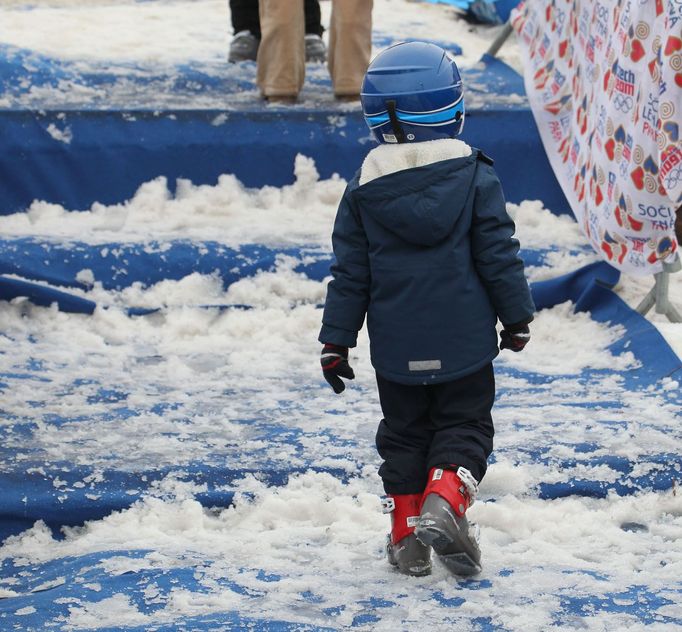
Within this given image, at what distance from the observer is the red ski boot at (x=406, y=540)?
104 inches

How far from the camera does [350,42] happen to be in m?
5.39

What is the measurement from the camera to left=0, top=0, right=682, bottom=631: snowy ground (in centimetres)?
247

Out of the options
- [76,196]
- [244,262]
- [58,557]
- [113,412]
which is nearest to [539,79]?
[244,262]

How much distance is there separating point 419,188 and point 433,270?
6.9 inches

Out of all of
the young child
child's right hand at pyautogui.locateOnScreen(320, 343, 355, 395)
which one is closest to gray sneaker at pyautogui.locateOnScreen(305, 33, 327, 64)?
the young child

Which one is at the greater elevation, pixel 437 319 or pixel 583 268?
pixel 437 319

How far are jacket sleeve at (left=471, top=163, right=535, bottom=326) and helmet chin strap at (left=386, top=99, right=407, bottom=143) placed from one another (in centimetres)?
18

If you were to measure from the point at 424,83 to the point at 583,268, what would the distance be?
6.91 ft

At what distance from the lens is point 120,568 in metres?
2.62

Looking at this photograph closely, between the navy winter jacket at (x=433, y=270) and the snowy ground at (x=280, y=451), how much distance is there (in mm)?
493

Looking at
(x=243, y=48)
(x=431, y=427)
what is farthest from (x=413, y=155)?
(x=243, y=48)

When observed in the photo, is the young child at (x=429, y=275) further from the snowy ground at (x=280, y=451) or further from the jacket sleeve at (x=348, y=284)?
the snowy ground at (x=280, y=451)

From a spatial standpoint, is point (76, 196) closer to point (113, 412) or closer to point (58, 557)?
point (113, 412)

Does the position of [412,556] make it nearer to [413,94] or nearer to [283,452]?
[283,452]
